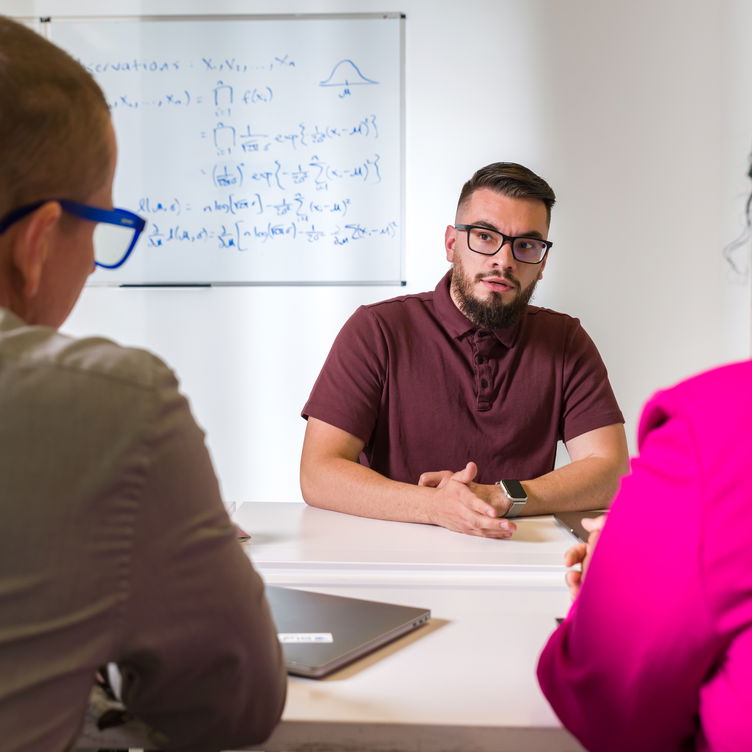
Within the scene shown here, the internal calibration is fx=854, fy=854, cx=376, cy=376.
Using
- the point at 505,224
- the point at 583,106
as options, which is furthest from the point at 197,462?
the point at 583,106

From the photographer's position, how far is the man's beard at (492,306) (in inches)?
83.4

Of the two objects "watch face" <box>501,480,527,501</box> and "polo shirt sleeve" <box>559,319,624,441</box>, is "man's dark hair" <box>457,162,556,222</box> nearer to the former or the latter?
"polo shirt sleeve" <box>559,319,624,441</box>

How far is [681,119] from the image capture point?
9.38ft

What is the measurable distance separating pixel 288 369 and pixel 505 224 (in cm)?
111

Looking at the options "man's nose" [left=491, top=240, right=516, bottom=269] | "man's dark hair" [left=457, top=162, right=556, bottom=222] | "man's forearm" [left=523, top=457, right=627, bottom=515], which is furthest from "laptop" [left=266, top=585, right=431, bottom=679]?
"man's dark hair" [left=457, top=162, right=556, bottom=222]

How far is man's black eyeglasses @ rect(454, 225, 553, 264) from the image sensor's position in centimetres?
214

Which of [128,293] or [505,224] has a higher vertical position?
[505,224]

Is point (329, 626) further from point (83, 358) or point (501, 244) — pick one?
point (501, 244)

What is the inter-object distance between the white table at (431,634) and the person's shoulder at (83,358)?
0.38 m

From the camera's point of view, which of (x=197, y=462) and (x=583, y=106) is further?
(x=583, y=106)

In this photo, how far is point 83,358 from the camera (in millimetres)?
595

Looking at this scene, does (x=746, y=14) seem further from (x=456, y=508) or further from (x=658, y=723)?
(x=658, y=723)

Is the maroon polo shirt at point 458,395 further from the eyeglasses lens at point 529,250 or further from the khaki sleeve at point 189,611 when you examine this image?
the khaki sleeve at point 189,611

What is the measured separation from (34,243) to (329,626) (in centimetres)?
55
